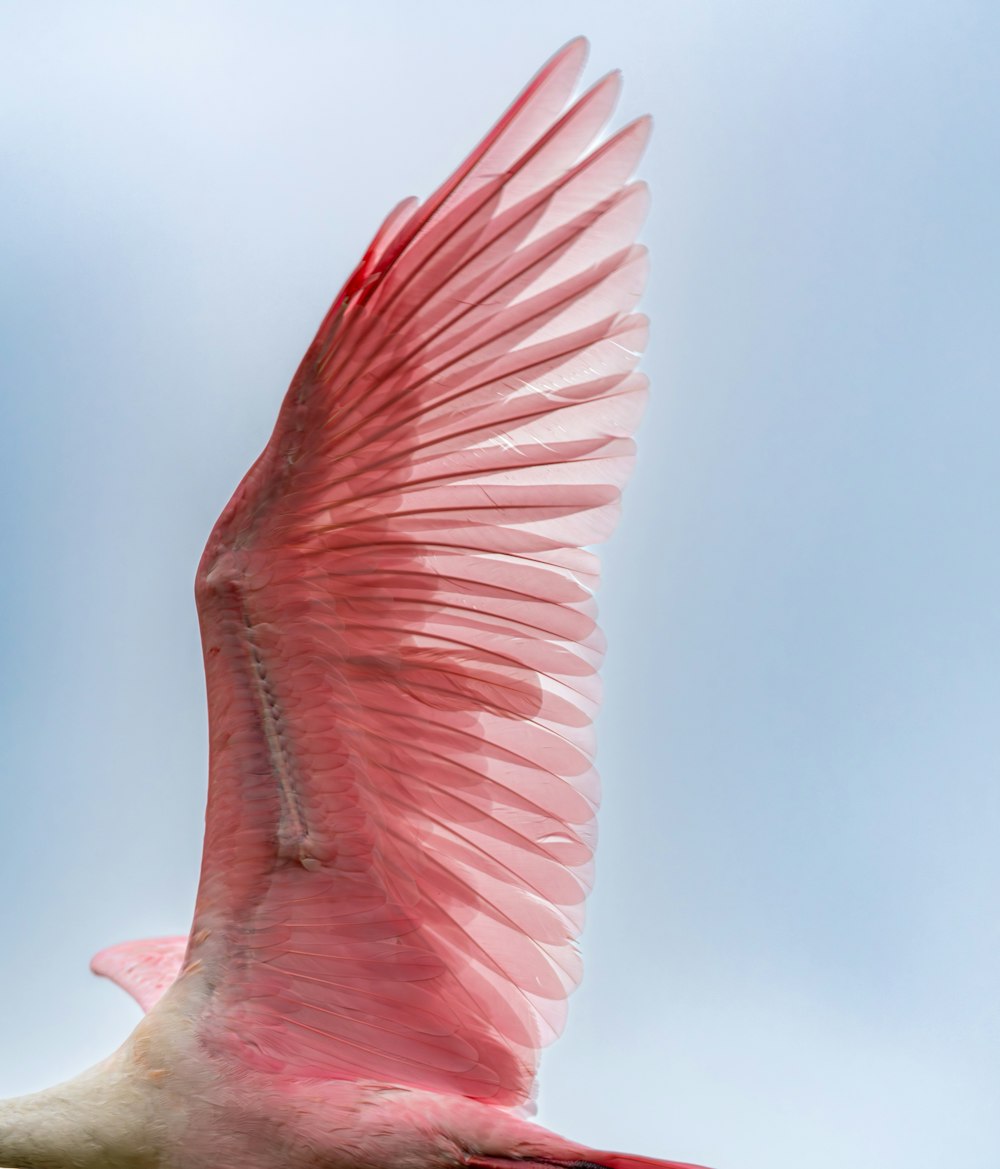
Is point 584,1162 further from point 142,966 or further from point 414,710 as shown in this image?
point 142,966

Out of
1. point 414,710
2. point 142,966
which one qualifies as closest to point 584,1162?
point 414,710

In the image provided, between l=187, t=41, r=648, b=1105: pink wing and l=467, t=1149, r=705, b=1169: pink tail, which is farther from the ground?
l=187, t=41, r=648, b=1105: pink wing

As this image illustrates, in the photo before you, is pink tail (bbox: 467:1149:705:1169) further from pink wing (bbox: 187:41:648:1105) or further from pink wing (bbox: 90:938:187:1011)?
pink wing (bbox: 90:938:187:1011)

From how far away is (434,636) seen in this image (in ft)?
10.5

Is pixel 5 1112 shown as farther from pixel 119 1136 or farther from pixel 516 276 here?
pixel 516 276

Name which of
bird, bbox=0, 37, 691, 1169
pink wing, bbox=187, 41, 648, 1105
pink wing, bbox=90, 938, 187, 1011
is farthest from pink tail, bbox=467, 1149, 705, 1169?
pink wing, bbox=90, 938, 187, 1011

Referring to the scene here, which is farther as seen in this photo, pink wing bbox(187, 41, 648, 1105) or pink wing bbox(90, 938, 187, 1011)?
pink wing bbox(90, 938, 187, 1011)

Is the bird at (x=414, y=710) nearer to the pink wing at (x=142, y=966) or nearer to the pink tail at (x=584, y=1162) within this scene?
the pink tail at (x=584, y=1162)

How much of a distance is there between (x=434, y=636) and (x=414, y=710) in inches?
7.0

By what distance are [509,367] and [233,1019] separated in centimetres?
167

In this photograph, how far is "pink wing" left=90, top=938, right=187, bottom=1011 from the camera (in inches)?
176

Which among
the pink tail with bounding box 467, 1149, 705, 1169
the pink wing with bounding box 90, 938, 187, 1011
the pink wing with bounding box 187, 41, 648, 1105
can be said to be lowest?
the pink wing with bounding box 90, 938, 187, 1011

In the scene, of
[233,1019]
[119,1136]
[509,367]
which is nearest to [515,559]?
[509,367]

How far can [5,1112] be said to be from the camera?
342 cm
